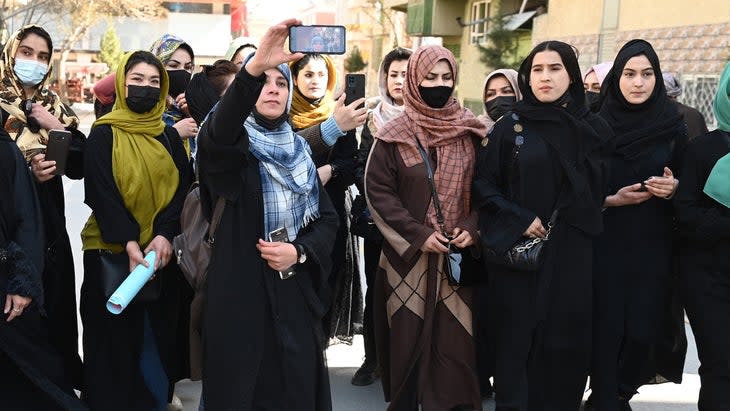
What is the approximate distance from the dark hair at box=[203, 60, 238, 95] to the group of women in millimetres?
383

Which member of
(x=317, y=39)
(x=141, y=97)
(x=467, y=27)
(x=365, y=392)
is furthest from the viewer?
(x=467, y=27)

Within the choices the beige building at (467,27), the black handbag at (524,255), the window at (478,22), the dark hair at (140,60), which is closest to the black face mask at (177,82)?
the dark hair at (140,60)

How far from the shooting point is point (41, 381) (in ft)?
11.6

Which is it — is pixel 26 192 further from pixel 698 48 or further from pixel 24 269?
pixel 698 48

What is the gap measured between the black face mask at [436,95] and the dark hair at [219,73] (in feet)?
4.01

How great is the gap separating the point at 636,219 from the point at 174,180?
7.26ft

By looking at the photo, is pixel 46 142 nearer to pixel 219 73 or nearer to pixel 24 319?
pixel 24 319

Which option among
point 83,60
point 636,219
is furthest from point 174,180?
point 83,60

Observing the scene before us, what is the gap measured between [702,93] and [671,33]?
148 cm

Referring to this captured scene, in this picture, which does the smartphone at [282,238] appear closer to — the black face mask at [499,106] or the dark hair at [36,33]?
the dark hair at [36,33]

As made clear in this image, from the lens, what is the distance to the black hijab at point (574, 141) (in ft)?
12.7

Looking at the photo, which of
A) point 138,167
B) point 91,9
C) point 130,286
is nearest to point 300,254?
point 130,286

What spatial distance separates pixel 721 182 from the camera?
3.80 metres

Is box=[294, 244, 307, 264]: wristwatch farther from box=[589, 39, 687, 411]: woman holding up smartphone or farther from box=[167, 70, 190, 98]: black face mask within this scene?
box=[167, 70, 190, 98]: black face mask
